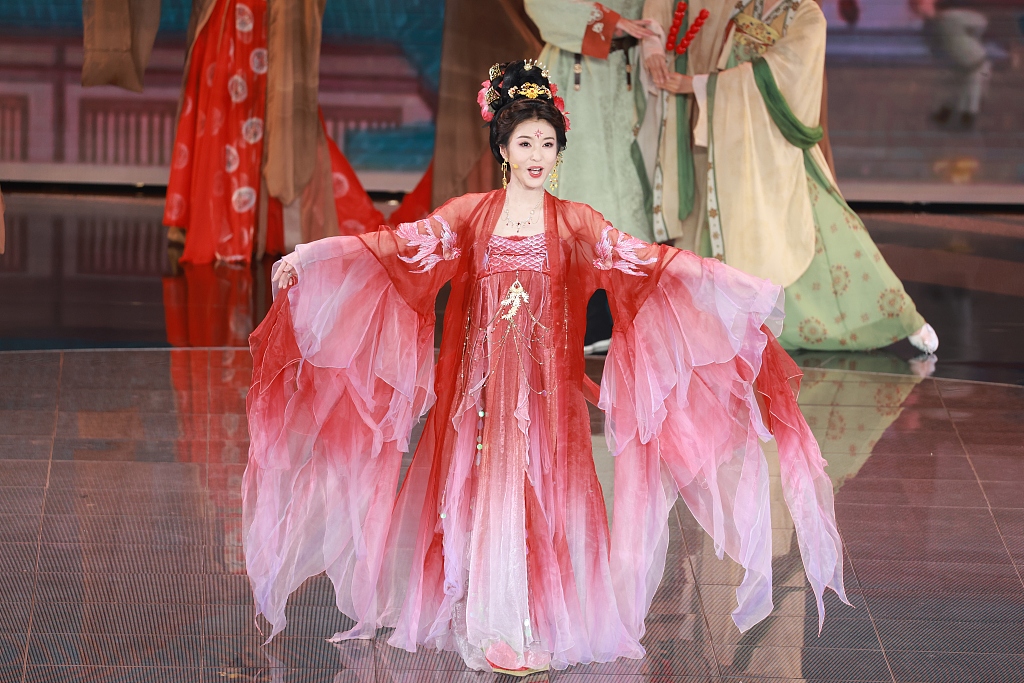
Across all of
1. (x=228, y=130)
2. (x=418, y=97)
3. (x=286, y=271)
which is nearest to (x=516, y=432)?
(x=286, y=271)

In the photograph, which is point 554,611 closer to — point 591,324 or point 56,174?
point 591,324

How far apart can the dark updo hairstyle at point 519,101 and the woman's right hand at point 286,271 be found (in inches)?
15.8

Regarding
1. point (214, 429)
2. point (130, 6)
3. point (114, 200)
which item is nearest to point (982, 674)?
point (214, 429)

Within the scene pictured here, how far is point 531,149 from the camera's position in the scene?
2.40m

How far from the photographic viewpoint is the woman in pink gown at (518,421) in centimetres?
243

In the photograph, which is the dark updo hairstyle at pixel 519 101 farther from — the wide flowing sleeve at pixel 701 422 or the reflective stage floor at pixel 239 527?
the reflective stage floor at pixel 239 527

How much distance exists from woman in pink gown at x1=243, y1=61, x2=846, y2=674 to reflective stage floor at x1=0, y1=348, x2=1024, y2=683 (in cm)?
12

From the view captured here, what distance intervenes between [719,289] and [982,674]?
2.87 ft

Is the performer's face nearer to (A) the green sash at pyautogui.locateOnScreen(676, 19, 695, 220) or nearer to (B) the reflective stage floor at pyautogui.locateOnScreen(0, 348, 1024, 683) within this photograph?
(B) the reflective stage floor at pyautogui.locateOnScreen(0, 348, 1024, 683)

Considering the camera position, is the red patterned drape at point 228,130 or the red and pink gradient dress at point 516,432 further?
the red patterned drape at point 228,130

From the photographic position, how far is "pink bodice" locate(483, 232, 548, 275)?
2445 millimetres

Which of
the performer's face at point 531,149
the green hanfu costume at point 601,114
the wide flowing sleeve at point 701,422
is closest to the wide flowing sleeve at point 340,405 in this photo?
the performer's face at point 531,149

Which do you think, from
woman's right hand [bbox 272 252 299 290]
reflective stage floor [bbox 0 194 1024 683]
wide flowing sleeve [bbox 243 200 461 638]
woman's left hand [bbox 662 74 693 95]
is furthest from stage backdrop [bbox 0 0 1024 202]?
woman's right hand [bbox 272 252 299 290]

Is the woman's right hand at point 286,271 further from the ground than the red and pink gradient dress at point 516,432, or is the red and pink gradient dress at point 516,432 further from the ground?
the woman's right hand at point 286,271
